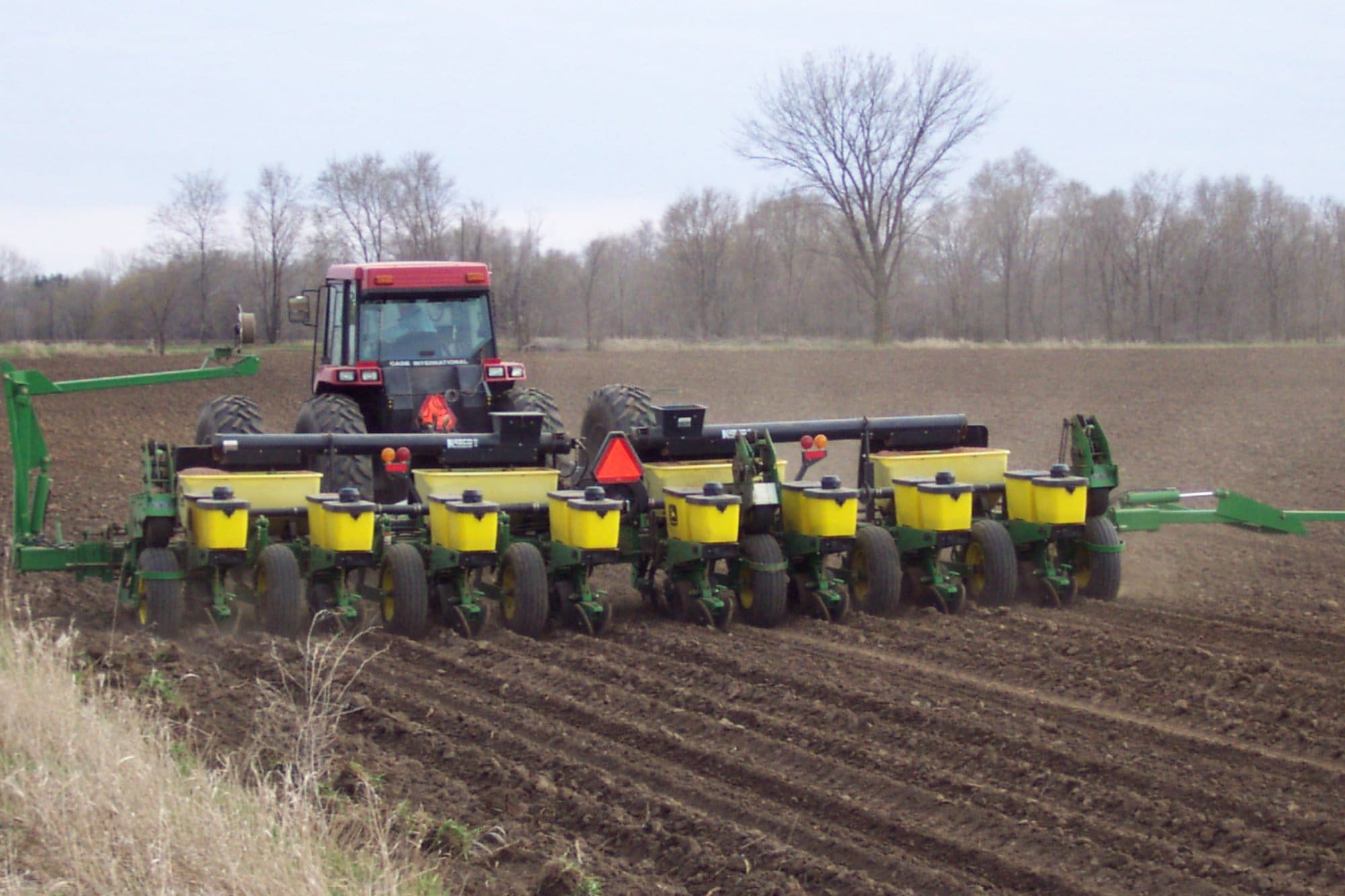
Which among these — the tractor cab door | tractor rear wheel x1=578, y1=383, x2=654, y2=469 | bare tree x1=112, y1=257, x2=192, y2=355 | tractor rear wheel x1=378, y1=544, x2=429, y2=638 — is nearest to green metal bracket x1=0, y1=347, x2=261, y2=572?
the tractor cab door

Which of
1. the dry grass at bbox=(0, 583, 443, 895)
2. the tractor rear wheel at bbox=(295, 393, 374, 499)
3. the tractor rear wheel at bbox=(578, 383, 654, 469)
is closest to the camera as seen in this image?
the dry grass at bbox=(0, 583, 443, 895)

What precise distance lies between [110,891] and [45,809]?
2.19 ft

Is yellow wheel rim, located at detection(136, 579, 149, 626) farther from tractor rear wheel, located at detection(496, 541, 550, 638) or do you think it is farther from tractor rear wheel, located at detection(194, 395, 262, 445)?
tractor rear wheel, located at detection(496, 541, 550, 638)

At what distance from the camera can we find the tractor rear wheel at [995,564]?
8.95 metres

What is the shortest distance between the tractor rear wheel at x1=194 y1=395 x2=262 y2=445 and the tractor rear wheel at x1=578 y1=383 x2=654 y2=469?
2428 millimetres

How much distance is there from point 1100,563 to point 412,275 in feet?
18.4

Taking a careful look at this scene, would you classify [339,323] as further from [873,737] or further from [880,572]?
[873,737]

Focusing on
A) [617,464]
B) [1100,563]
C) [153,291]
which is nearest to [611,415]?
[617,464]

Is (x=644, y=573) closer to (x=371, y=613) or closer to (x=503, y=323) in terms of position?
(x=371, y=613)

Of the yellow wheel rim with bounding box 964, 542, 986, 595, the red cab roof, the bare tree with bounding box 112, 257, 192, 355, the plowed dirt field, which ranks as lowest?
the plowed dirt field

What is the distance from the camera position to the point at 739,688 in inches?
267

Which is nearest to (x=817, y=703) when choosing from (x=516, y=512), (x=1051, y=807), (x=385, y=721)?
(x=1051, y=807)

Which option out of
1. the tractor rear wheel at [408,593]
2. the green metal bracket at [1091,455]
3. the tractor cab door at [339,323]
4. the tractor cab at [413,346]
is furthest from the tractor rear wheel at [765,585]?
the tractor cab door at [339,323]

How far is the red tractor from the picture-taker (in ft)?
34.9
